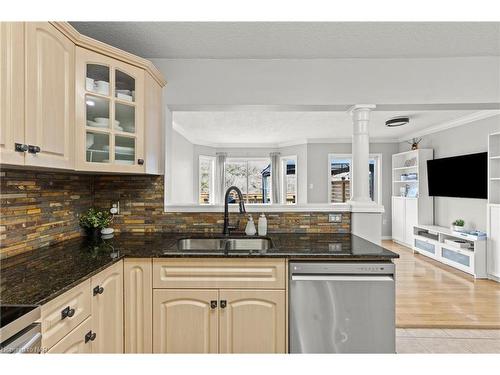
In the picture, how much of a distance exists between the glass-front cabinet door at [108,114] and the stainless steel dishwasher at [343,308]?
137 cm

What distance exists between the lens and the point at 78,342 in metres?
1.23

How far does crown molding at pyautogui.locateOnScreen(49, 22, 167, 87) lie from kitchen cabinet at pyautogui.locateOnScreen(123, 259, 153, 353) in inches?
51.1

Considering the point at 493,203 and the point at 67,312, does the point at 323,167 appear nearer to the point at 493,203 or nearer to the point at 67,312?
the point at 493,203

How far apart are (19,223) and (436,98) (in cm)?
312

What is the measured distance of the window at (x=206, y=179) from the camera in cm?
701

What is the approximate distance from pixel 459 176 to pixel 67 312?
5.35m

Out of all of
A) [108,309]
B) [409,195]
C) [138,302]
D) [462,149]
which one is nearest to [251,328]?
[138,302]

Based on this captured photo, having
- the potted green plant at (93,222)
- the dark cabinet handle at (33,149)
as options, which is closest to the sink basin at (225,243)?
the potted green plant at (93,222)

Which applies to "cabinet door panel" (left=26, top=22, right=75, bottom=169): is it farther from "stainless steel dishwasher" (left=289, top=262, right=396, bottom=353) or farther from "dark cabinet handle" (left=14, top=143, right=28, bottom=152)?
"stainless steel dishwasher" (left=289, top=262, right=396, bottom=353)

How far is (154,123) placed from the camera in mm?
2127

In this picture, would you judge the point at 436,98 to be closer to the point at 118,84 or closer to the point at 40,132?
the point at 118,84

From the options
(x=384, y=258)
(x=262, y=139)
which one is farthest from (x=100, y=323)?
(x=262, y=139)

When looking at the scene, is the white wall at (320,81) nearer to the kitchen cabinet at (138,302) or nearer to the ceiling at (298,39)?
the ceiling at (298,39)

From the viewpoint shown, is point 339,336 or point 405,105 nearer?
point 339,336
